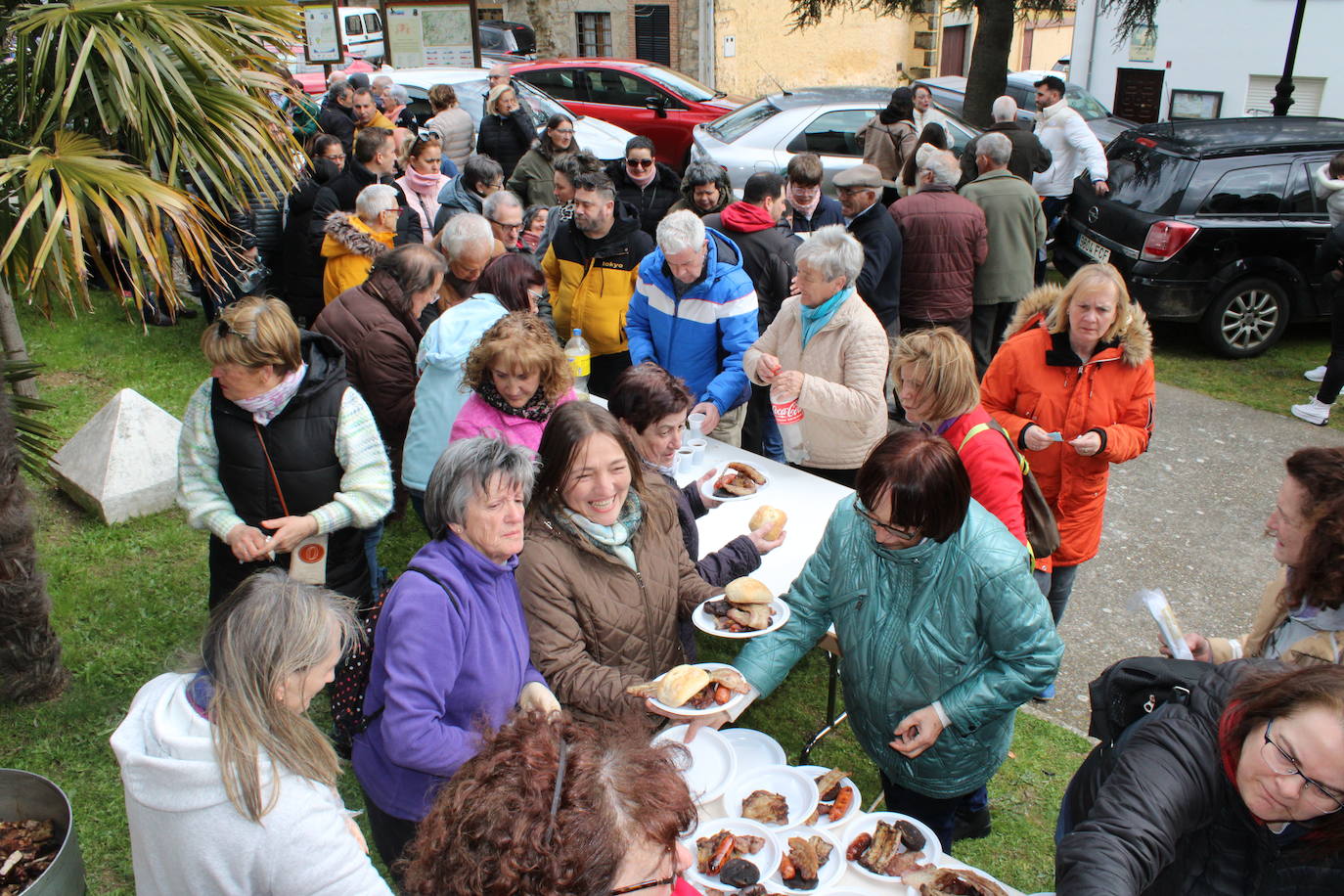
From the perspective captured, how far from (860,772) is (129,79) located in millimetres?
3742

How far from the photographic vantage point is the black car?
26.3 feet

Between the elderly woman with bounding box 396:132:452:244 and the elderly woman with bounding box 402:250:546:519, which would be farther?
the elderly woman with bounding box 396:132:452:244

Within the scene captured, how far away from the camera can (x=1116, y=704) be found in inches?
89.9

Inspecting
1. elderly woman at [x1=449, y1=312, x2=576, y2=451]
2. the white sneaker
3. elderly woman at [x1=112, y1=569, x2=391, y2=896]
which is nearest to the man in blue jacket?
elderly woman at [x1=449, y1=312, x2=576, y2=451]

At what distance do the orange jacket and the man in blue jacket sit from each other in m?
1.22

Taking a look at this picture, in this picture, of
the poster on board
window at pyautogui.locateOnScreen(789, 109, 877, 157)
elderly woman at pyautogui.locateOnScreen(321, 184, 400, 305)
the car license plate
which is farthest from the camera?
the poster on board

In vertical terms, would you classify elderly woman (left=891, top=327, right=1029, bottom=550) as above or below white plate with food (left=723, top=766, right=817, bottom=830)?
above

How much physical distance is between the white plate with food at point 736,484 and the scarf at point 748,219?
1.92 m

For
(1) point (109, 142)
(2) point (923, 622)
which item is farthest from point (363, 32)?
(2) point (923, 622)

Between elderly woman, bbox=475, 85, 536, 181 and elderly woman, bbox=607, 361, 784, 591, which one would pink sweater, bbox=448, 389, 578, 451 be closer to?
elderly woman, bbox=607, 361, 784, 591

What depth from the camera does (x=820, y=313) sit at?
14.5 feet

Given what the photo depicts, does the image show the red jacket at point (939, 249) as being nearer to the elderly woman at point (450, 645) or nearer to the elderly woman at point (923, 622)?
the elderly woman at point (923, 622)

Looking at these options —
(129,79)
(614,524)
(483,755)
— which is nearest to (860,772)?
(614,524)

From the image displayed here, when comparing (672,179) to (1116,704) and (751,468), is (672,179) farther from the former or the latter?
(1116,704)
